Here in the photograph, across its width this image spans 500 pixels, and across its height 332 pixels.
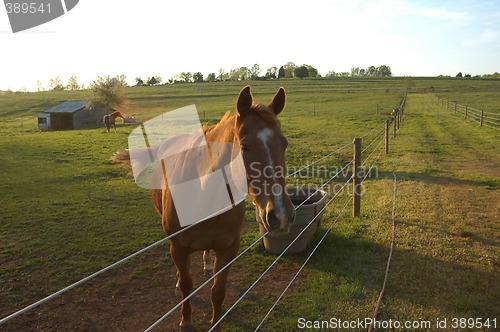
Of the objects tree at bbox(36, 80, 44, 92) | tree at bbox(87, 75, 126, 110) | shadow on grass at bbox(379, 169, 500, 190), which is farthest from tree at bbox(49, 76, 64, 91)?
shadow on grass at bbox(379, 169, 500, 190)

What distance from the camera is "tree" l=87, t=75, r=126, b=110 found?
40.5m

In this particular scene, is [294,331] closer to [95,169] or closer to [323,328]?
[323,328]

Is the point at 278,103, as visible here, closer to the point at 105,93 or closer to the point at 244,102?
the point at 244,102

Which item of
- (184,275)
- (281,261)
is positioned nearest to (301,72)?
(281,261)

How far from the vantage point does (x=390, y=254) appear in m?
5.20

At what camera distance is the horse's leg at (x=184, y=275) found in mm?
3567

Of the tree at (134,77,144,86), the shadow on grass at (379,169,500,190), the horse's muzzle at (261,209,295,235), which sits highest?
the tree at (134,77,144,86)

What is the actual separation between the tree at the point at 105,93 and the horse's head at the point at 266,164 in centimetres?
4118

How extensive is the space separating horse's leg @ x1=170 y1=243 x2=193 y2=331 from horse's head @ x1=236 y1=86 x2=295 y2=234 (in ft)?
4.54

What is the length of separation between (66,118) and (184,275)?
39087 mm

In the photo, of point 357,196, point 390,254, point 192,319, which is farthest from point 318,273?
point 357,196

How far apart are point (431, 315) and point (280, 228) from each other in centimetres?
262

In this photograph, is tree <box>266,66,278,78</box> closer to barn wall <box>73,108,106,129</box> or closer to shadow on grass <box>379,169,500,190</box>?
barn wall <box>73,108,106,129</box>

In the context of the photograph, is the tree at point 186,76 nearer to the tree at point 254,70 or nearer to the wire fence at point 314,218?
the tree at point 254,70
